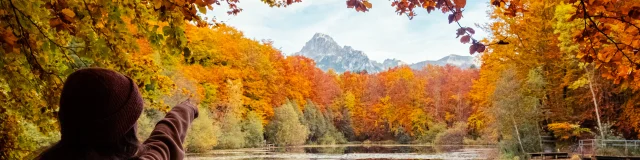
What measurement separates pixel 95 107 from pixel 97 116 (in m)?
0.02

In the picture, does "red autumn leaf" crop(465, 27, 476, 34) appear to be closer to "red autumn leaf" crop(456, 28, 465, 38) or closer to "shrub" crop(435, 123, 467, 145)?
"red autumn leaf" crop(456, 28, 465, 38)

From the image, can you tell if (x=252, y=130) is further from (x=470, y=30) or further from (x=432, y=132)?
(x=470, y=30)

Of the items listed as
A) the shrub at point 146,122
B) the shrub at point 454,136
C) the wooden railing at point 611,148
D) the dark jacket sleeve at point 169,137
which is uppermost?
the dark jacket sleeve at point 169,137

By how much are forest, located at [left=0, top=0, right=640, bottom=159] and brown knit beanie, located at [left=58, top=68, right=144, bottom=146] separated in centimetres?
42

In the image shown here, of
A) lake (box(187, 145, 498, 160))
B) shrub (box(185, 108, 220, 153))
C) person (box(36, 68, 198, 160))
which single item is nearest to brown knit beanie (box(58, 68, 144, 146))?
person (box(36, 68, 198, 160))

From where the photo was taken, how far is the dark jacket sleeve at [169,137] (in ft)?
4.90

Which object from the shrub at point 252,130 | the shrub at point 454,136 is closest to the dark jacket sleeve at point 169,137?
the shrub at point 252,130

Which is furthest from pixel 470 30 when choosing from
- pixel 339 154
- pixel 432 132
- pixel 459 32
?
pixel 432 132

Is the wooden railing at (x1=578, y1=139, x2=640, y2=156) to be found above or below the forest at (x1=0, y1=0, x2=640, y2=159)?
below

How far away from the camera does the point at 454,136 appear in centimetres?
3844

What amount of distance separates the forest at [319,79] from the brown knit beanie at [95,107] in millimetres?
422

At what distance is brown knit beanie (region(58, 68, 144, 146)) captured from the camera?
1.25m

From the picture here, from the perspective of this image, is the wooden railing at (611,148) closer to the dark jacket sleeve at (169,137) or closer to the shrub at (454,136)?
the dark jacket sleeve at (169,137)

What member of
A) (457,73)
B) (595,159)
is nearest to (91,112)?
(595,159)
